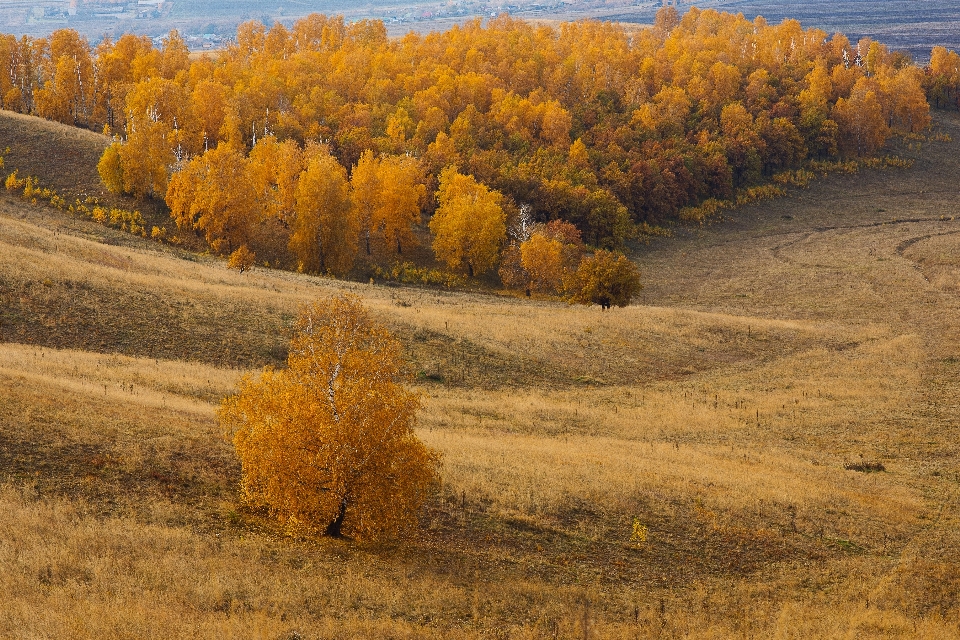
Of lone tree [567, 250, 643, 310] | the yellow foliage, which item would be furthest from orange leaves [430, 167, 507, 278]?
the yellow foliage

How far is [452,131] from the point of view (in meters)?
132

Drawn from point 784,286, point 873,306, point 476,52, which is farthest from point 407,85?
point 873,306

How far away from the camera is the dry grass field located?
20016 mm

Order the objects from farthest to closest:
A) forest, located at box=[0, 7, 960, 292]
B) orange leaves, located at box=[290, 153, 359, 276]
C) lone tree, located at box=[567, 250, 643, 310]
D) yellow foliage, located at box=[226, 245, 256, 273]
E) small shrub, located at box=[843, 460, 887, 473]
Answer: forest, located at box=[0, 7, 960, 292] → orange leaves, located at box=[290, 153, 359, 276] → yellow foliage, located at box=[226, 245, 256, 273] → lone tree, located at box=[567, 250, 643, 310] → small shrub, located at box=[843, 460, 887, 473]

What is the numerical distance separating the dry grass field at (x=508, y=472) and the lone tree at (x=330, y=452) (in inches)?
46.5

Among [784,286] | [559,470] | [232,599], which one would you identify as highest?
[232,599]

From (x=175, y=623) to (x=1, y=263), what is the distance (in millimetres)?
39814

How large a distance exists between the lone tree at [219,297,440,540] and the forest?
50700 millimetres

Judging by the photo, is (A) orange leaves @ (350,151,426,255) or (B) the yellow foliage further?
(A) orange leaves @ (350,151,426,255)

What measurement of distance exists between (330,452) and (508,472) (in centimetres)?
1038

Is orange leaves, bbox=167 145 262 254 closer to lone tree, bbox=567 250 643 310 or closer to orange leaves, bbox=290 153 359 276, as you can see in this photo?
orange leaves, bbox=290 153 359 276

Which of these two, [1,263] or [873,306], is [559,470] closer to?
[1,263]

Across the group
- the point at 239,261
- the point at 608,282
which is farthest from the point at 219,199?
the point at 608,282

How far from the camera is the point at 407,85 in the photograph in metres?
149
